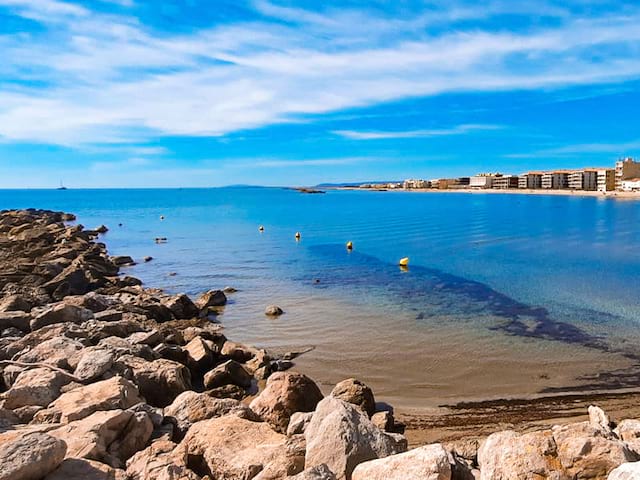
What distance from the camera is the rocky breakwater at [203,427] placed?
5379 millimetres

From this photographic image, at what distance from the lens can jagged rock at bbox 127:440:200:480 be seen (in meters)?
5.88

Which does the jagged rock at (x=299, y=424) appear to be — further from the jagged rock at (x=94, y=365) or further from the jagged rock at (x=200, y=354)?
the jagged rock at (x=200, y=354)

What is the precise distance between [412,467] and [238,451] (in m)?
2.48

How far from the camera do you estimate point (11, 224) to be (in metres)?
50.9

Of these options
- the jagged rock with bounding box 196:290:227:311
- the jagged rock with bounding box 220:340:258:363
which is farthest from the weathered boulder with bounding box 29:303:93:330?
the jagged rock with bounding box 196:290:227:311

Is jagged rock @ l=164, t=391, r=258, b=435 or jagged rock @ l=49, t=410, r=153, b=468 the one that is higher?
jagged rock @ l=49, t=410, r=153, b=468

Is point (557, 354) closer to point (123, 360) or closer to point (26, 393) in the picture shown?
point (123, 360)

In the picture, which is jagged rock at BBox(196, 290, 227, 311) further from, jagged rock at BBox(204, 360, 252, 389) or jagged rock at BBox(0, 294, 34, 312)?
jagged rock at BBox(204, 360, 252, 389)

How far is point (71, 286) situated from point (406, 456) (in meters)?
19.1

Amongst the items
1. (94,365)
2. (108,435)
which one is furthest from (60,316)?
(108,435)

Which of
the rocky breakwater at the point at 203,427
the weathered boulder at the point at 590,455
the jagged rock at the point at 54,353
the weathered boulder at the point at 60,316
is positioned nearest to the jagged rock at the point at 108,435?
the rocky breakwater at the point at 203,427

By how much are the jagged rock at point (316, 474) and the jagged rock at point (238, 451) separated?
2.17 feet

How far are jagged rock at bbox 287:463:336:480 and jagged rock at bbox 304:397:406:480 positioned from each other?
0.47 metres

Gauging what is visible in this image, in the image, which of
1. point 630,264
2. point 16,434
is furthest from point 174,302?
point 630,264
